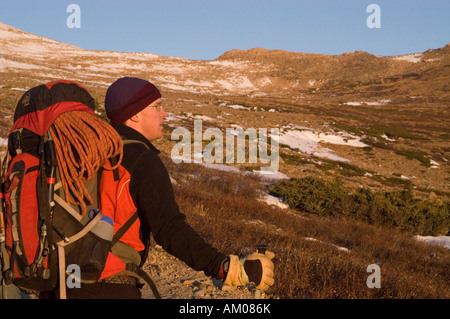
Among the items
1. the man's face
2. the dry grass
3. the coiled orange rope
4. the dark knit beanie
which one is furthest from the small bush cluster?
the coiled orange rope

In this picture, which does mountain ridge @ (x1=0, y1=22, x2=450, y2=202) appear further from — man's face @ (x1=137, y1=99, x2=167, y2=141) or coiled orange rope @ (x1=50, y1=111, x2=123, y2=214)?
coiled orange rope @ (x1=50, y1=111, x2=123, y2=214)

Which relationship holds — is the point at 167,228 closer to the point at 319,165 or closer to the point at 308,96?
the point at 319,165

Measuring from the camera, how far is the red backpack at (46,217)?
1729 millimetres

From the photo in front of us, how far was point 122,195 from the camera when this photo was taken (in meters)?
1.90

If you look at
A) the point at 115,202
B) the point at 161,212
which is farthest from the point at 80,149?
the point at 161,212

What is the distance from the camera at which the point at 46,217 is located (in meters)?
1.70

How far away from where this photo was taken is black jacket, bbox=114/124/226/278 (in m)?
1.89

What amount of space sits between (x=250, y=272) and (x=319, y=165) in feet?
75.3

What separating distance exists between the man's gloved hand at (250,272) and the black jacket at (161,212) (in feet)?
0.23

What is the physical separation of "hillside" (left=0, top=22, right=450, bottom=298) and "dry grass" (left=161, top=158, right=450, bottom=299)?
2cm

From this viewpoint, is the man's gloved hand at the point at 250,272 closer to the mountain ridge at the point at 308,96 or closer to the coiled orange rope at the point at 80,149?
the coiled orange rope at the point at 80,149

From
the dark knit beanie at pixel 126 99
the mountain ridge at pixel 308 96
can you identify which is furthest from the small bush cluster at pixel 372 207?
the dark knit beanie at pixel 126 99

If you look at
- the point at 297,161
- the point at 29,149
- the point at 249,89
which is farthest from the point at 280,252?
the point at 249,89
